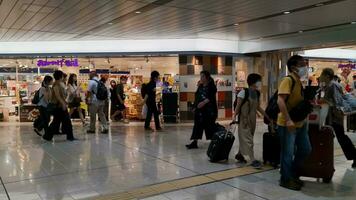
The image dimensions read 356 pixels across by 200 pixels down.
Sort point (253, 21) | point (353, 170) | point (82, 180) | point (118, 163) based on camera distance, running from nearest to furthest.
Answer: point (82, 180), point (353, 170), point (118, 163), point (253, 21)

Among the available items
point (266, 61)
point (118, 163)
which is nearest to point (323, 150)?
point (118, 163)

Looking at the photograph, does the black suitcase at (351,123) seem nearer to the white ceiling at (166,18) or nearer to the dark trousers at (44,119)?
the white ceiling at (166,18)

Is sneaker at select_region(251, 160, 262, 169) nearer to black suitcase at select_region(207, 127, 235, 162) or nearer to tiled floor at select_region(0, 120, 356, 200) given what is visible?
→ tiled floor at select_region(0, 120, 356, 200)

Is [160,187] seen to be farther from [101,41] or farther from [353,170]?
[101,41]

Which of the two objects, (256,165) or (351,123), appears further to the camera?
(351,123)

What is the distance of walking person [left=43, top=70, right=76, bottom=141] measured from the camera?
733cm

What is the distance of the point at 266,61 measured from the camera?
1225 centimetres

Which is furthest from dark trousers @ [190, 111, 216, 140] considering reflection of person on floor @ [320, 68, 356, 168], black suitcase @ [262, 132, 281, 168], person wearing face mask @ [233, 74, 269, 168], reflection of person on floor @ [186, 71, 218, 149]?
reflection of person on floor @ [320, 68, 356, 168]

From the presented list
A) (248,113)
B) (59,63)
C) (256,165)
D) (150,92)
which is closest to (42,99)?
(150,92)

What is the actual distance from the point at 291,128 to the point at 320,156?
718 mm

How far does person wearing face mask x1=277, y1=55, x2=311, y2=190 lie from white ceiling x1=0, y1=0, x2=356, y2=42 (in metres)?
2.28

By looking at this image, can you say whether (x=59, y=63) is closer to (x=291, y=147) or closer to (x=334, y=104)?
(x=334, y=104)

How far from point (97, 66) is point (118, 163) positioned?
369 inches

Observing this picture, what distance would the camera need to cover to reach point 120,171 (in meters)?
5.04
